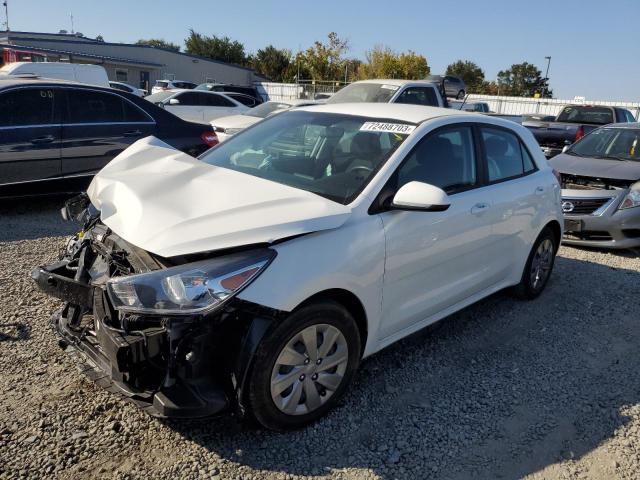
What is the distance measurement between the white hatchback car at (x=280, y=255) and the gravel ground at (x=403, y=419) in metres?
0.29

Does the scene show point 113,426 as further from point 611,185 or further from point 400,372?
point 611,185

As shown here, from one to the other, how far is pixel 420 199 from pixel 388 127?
817 millimetres

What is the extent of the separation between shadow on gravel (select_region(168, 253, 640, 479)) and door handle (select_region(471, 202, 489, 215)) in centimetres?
104

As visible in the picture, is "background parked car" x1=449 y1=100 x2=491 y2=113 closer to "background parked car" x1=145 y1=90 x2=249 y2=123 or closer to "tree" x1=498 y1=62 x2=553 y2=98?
"background parked car" x1=145 y1=90 x2=249 y2=123

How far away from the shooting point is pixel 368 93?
10.9 meters

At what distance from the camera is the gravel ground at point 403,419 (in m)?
2.67

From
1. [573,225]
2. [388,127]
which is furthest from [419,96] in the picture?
[388,127]

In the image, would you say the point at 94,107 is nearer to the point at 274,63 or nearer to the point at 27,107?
the point at 27,107

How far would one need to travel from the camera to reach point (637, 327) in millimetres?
4688

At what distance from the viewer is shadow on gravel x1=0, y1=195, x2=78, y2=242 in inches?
237

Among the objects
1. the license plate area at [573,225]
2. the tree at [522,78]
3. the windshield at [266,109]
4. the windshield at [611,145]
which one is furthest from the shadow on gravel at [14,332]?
the tree at [522,78]

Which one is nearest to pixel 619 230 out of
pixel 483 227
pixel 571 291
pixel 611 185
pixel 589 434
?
pixel 611 185

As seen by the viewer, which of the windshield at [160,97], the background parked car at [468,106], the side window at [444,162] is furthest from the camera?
the windshield at [160,97]

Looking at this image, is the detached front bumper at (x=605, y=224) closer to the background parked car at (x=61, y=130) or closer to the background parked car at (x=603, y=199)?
the background parked car at (x=603, y=199)
